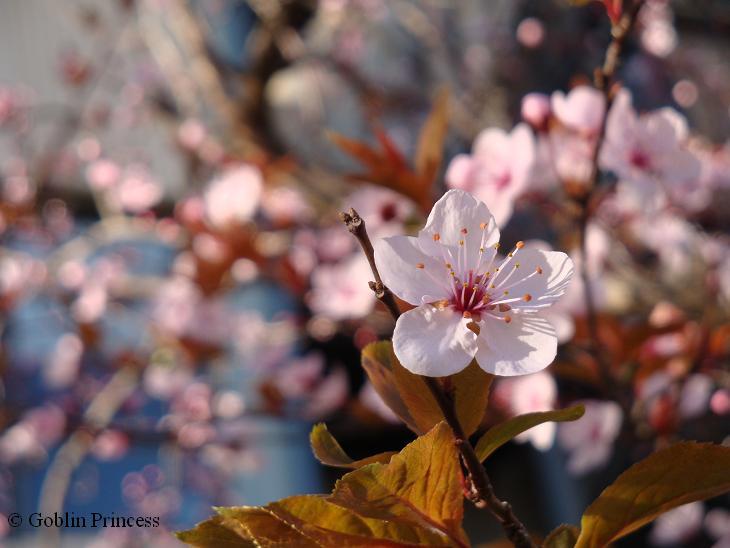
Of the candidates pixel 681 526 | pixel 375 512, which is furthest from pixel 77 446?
pixel 375 512

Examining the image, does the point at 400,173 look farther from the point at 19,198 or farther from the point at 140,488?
the point at 140,488

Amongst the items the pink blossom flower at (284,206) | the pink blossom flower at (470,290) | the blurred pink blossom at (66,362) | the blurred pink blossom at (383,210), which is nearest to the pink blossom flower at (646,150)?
the blurred pink blossom at (383,210)

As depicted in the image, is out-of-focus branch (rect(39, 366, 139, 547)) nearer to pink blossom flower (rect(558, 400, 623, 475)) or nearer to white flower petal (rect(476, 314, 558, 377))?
pink blossom flower (rect(558, 400, 623, 475))

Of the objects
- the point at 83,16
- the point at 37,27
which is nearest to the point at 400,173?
the point at 83,16

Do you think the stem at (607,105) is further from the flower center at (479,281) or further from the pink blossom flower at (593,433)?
the pink blossom flower at (593,433)

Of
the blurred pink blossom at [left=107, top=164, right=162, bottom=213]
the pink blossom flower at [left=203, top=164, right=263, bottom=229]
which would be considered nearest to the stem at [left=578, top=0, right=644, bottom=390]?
the pink blossom flower at [left=203, top=164, right=263, bottom=229]
